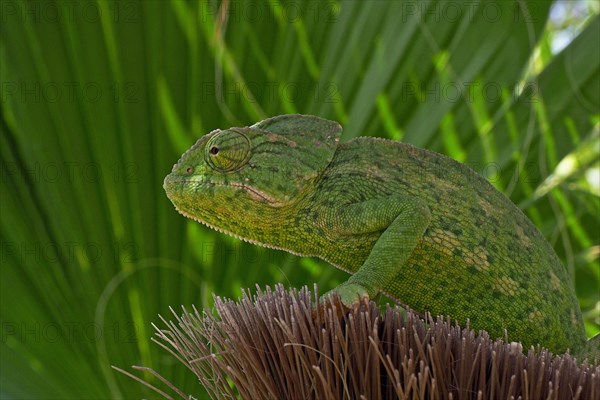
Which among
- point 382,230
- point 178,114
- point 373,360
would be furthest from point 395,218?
point 178,114

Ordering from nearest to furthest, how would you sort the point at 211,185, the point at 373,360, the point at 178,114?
the point at 373,360 < the point at 211,185 < the point at 178,114

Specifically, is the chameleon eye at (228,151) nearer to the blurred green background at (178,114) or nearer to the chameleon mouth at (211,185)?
the chameleon mouth at (211,185)

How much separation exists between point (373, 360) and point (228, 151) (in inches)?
10.2

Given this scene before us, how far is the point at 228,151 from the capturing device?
0.70 metres

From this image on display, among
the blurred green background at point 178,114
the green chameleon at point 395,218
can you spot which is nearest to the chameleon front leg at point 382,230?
the green chameleon at point 395,218

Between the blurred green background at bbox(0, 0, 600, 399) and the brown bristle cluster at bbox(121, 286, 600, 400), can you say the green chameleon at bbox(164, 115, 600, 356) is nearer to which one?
the brown bristle cluster at bbox(121, 286, 600, 400)

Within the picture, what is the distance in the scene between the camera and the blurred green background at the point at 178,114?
→ 48.8 inches

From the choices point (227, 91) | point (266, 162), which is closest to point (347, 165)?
point (266, 162)

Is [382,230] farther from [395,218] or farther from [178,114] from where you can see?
[178,114]

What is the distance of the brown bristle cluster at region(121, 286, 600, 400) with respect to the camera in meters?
0.58

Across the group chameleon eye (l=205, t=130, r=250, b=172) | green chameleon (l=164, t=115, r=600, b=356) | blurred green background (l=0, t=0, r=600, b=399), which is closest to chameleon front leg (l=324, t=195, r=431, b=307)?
green chameleon (l=164, t=115, r=600, b=356)

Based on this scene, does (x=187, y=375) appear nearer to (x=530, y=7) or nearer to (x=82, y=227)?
(x=82, y=227)

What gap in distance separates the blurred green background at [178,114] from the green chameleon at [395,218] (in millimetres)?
562

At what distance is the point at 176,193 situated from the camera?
720mm
